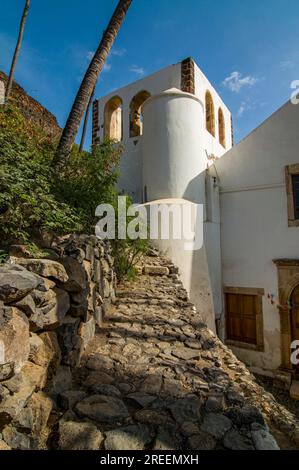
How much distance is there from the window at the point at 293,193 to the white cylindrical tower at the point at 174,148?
2634 millimetres

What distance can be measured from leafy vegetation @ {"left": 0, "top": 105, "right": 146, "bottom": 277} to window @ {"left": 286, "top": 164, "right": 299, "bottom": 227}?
16.6 ft

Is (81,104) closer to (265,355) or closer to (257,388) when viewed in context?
(257,388)

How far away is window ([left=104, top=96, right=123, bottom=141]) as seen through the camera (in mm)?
12312

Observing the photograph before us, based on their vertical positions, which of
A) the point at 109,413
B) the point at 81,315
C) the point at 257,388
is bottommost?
the point at 257,388

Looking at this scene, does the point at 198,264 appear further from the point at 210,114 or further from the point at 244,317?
the point at 210,114

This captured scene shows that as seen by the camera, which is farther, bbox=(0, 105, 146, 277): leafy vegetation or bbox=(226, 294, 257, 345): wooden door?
bbox=(226, 294, 257, 345): wooden door

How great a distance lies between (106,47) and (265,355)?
9636 millimetres

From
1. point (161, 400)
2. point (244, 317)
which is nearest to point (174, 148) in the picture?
point (244, 317)

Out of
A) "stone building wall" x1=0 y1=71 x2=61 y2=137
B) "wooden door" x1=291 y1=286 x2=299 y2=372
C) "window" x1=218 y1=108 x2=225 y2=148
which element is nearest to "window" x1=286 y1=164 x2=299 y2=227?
"wooden door" x1=291 y1=286 x2=299 y2=372

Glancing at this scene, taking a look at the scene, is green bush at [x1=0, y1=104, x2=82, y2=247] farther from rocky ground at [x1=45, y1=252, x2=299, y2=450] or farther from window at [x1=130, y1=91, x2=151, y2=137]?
window at [x1=130, y1=91, x2=151, y2=137]

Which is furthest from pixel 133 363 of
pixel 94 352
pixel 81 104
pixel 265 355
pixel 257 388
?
pixel 265 355

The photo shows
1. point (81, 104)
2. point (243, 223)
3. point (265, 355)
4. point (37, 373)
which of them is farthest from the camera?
point (243, 223)
